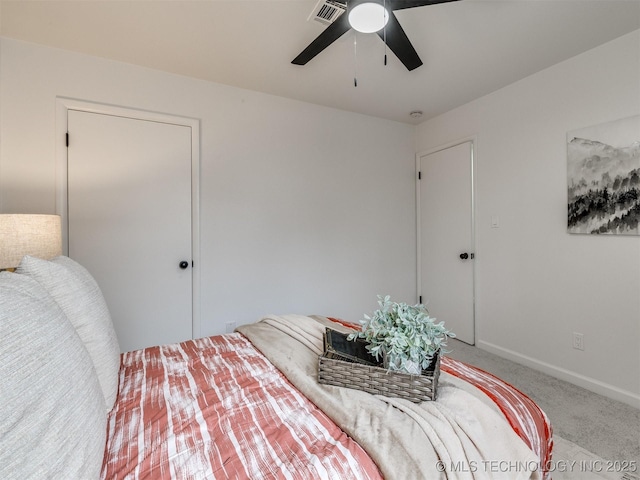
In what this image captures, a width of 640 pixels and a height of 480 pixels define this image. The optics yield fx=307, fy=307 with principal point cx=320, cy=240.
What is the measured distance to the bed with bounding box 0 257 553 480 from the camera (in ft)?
1.85

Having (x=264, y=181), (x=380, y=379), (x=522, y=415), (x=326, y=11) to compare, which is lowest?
(x=522, y=415)

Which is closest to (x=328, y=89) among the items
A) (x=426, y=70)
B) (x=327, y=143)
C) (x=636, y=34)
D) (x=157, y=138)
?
(x=327, y=143)

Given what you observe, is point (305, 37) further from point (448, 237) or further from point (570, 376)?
point (570, 376)

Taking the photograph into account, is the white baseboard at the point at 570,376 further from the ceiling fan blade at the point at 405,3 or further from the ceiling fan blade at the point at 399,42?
the ceiling fan blade at the point at 405,3

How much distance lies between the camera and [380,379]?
3.38ft

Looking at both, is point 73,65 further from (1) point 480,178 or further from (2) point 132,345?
(1) point 480,178

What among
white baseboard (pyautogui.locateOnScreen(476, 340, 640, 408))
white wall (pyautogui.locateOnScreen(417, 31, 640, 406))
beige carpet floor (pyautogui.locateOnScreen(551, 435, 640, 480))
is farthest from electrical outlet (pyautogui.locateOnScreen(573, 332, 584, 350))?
beige carpet floor (pyautogui.locateOnScreen(551, 435, 640, 480))

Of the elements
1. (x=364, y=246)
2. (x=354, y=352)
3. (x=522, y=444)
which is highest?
(x=364, y=246)

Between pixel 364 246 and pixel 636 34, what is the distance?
257 centimetres

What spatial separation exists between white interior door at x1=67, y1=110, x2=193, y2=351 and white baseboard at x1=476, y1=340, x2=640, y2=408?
2823 mm

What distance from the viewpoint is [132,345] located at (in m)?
2.45

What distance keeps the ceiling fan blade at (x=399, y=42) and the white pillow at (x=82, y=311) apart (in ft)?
5.67

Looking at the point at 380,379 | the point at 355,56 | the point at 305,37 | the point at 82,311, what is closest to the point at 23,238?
the point at 82,311

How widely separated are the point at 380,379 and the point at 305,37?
2.13m
